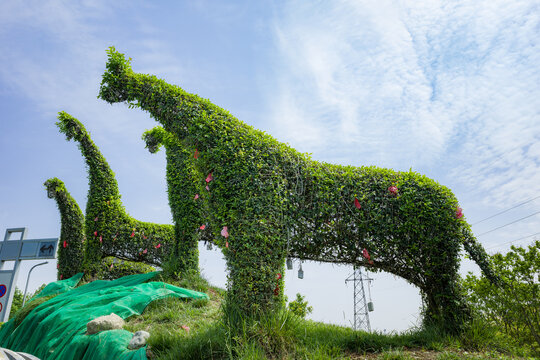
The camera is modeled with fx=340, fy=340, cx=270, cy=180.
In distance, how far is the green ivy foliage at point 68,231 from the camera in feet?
34.5

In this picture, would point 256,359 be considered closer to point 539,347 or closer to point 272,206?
point 272,206

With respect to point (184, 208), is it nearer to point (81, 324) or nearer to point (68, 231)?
point (81, 324)

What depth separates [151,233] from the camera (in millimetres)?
10492

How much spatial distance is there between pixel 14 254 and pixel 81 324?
14.5 m

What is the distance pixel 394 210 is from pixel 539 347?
3283 mm

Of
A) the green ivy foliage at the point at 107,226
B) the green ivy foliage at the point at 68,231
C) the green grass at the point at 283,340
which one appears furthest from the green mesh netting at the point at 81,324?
the green ivy foliage at the point at 68,231

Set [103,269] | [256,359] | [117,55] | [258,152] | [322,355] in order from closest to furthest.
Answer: [256,359] → [322,355] → [258,152] → [117,55] → [103,269]

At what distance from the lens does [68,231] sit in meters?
10.9

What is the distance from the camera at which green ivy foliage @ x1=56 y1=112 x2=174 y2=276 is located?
10.0 metres

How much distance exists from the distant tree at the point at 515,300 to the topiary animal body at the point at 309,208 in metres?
0.36

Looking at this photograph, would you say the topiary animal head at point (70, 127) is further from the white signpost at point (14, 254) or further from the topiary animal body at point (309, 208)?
the white signpost at point (14, 254)

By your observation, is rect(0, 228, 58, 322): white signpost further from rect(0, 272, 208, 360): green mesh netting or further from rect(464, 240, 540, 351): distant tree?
rect(464, 240, 540, 351): distant tree

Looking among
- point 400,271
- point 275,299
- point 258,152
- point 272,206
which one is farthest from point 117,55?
point 400,271

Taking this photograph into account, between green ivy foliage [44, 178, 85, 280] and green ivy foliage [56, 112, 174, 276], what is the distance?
0.77m
